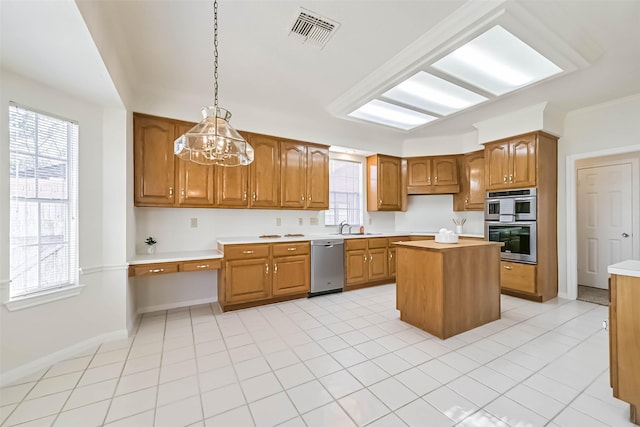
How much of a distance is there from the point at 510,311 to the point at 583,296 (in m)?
1.64

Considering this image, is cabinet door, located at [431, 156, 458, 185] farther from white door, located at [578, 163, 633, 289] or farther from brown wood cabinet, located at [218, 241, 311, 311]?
brown wood cabinet, located at [218, 241, 311, 311]

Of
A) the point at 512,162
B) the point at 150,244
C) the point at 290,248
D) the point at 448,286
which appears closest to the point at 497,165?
the point at 512,162

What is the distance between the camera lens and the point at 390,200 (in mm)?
5270

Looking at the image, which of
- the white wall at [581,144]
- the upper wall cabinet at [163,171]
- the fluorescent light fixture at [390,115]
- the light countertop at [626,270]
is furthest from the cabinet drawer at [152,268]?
the white wall at [581,144]

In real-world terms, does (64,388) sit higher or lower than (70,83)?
lower

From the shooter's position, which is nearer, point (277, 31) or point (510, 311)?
point (277, 31)

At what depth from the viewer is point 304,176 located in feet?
14.4

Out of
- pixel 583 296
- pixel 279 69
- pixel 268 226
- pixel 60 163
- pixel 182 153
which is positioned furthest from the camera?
pixel 268 226

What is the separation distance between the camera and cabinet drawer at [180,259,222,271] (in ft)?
10.4

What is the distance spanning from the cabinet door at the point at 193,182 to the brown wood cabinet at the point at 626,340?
3.98m

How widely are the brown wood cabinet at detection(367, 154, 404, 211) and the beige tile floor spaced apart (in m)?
2.59

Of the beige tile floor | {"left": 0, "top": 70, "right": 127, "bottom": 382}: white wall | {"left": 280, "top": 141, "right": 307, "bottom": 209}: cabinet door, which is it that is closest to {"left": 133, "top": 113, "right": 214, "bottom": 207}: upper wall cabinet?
{"left": 0, "top": 70, "right": 127, "bottom": 382}: white wall

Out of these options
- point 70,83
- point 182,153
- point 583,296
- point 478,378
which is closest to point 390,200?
point 583,296

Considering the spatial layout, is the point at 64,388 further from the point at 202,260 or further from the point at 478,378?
the point at 478,378
